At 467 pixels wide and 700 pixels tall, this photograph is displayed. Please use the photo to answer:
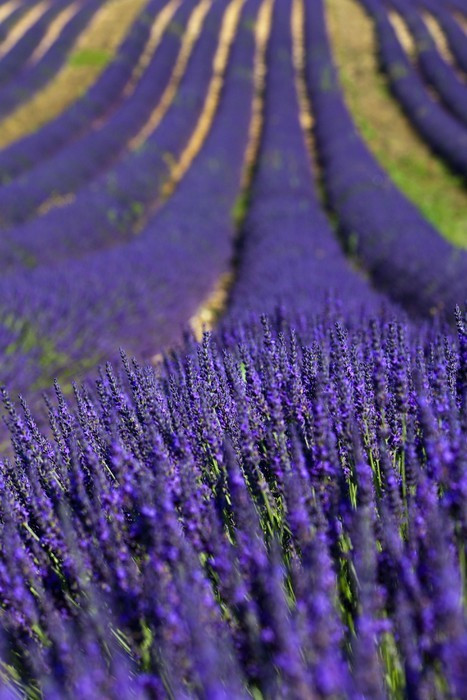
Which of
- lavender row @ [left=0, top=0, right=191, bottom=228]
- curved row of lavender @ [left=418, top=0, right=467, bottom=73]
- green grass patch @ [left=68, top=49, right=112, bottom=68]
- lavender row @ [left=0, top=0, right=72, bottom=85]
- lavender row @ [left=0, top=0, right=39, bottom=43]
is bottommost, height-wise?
curved row of lavender @ [left=418, top=0, right=467, bottom=73]

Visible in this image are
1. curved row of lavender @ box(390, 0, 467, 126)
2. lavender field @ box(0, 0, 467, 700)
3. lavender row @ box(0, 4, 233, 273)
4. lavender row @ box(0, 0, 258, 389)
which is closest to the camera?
lavender field @ box(0, 0, 467, 700)

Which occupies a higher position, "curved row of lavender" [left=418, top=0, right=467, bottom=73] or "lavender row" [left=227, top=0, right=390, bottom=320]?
"curved row of lavender" [left=418, top=0, right=467, bottom=73]

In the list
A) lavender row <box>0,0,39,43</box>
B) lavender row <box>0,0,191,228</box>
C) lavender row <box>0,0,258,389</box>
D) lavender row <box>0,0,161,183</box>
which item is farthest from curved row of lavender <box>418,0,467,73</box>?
lavender row <box>0,0,39,43</box>

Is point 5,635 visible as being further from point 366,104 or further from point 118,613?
point 366,104

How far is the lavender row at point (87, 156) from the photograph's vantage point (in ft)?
34.7

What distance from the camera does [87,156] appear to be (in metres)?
13.1

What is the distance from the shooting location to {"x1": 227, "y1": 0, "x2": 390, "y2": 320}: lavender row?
5180mm

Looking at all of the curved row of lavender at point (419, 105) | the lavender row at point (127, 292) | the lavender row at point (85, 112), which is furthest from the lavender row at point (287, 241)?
the lavender row at point (85, 112)

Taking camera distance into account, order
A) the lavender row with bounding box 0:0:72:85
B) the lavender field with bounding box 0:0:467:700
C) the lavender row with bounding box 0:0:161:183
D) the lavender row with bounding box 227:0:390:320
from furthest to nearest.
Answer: the lavender row with bounding box 0:0:72:85, the lavender row with bounding box 0:0:161:183, the lavender row with bounding box 227:0:390:320, the lavender field with bounding box 0:0:467:700

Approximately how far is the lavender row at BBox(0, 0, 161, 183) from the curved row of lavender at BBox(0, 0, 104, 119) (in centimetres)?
129

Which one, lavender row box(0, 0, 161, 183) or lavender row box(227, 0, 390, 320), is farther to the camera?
lavender row box(0, 0, 161, 183)

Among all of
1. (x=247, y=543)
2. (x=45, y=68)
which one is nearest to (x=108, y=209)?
(x=247, y=543)

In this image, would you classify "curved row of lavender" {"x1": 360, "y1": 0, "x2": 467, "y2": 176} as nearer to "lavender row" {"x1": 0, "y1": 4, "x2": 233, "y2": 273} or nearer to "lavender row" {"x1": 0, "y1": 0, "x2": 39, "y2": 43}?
"lavender row" {"x1": 0, "y1": 4, "x2": 233, "y2": 273}

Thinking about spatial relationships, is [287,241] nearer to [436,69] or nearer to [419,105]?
[419,105]
